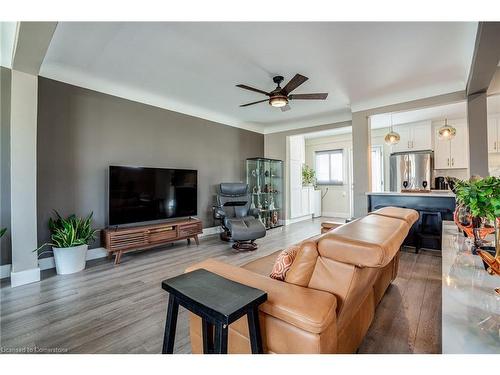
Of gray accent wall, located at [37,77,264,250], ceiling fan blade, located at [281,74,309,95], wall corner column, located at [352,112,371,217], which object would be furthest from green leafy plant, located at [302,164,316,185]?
ceiling fan blade, located at [281,74,309,95]

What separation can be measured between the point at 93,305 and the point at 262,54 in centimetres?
306

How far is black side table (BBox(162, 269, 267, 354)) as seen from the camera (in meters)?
0.94

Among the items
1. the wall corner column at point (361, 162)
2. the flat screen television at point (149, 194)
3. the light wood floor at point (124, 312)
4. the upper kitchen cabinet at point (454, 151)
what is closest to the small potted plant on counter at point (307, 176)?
the wall corner column at point (361, 162)

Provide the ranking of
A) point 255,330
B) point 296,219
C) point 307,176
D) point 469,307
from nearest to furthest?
1. point 469,307
2. point 255,330
3. point 296,219
4. point 307,176

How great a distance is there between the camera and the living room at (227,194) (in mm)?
1106

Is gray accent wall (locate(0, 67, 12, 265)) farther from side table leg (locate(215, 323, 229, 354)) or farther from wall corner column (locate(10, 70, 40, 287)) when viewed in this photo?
side table leg (locate(215, 323, 229, 354))

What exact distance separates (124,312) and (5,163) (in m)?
2.34

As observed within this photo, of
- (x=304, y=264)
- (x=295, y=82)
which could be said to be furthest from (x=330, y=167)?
(x=304, y=264)

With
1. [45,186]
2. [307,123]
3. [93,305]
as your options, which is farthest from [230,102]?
[93,305]

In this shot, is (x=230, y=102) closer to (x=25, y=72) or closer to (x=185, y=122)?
→ (x=185, y=122)

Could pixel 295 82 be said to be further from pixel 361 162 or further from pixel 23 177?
pixel 23 177

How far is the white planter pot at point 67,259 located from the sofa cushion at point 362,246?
3066 mm

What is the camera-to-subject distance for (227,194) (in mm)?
4707

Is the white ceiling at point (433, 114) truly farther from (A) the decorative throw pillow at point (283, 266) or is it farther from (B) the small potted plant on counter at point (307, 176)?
(A) the decorative throw pillow at point (283, 266)
